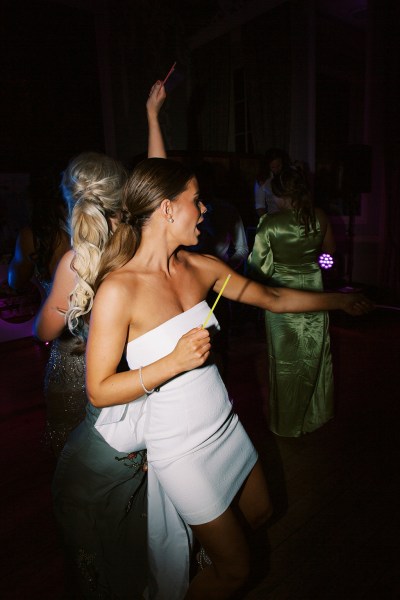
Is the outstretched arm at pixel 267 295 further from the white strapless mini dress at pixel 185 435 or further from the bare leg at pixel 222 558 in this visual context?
the bare leg at pixel 222 558

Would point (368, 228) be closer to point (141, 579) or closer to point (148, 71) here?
point (148, 71)

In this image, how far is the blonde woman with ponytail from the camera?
1402mm

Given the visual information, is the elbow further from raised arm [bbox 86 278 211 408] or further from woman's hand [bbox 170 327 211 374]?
woman's hand [bbox 170 327 211 374]

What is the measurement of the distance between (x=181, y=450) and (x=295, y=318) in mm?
1582

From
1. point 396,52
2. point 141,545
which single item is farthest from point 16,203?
point 396,52

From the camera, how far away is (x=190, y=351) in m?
1.12

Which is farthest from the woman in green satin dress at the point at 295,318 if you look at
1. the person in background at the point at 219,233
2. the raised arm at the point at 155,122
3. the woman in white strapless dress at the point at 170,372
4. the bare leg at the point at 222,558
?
the bare leg at the point at 222,558

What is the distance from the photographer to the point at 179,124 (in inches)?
319

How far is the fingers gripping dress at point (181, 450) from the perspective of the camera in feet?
4.17

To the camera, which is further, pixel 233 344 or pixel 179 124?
pixel 179 124

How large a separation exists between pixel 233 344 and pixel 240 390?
4.14 ft

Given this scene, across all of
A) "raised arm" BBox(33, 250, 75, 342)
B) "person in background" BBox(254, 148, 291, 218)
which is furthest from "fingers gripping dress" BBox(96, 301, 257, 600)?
"person in background" BBox(254, 148, 291, 218)

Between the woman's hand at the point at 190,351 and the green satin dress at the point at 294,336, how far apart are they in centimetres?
161

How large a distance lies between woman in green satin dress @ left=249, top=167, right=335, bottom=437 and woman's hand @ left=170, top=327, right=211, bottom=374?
1613mm
